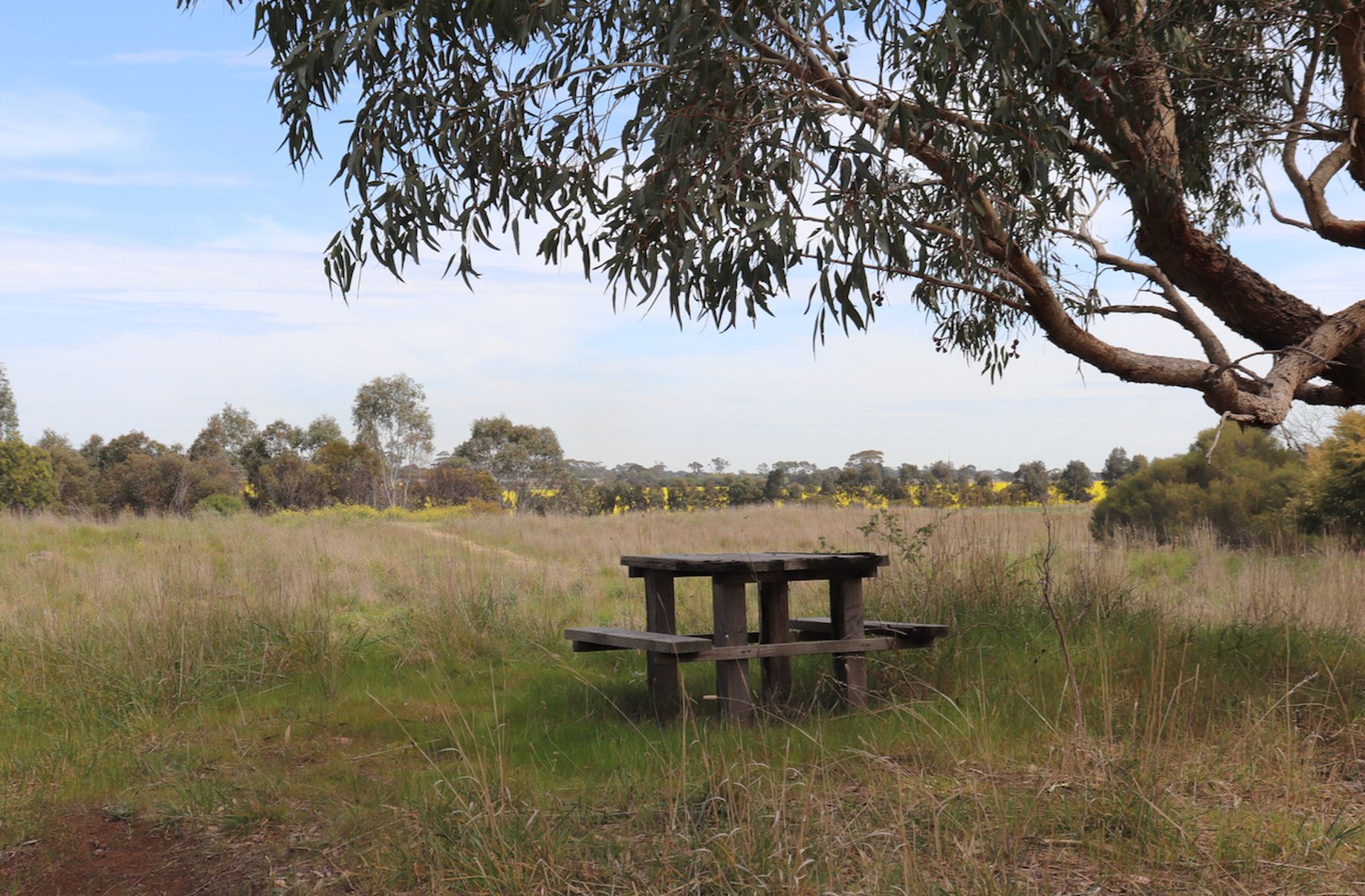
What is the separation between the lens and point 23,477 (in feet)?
89.0

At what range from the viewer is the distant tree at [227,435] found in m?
38.5

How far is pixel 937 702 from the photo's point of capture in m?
4.66

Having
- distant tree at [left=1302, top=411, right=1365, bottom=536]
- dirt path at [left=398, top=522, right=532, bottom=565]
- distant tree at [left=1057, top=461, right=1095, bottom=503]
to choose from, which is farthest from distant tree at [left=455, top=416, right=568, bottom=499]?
distant tree at [left=1302, top=411, right=1365, bottom=536]

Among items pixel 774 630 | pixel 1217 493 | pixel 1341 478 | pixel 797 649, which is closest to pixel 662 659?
pixel 774 630

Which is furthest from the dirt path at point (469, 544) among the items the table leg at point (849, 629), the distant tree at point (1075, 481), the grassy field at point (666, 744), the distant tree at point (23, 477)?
the distant tree at point (1075, 481)

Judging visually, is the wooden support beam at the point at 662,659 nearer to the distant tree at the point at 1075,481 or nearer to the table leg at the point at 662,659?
the table leg at the point at 662,659

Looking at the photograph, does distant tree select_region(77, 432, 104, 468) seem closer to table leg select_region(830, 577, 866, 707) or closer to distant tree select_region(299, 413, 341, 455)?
distant tree select_region(299, 413, 341, 455)

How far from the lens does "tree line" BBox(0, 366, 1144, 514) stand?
3081cm

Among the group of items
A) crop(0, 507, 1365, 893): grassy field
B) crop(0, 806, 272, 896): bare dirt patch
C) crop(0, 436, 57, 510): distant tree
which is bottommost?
crop(0, 806, 272, 896): bare dirt patch

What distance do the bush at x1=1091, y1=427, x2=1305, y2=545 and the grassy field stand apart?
483cm

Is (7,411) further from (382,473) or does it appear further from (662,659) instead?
(662,659)

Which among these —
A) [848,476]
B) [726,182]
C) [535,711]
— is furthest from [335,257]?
[848,476]

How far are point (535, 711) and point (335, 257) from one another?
2.22 metres

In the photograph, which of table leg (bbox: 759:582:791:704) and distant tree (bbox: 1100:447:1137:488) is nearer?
table leg (bbox: 759:582:791:704)
